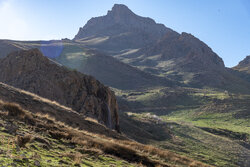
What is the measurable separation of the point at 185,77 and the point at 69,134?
616ft

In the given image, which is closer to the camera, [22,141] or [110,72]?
[22,141]

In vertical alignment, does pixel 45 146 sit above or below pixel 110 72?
below

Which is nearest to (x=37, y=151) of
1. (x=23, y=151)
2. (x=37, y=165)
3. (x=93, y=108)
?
(x=23, y=151)

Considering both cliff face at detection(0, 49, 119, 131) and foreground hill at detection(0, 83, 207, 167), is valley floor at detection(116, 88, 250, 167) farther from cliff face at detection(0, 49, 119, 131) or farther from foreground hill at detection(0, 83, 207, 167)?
foreground hill at detection(0, 83, 207, 167)

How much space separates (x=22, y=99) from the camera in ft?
65.4

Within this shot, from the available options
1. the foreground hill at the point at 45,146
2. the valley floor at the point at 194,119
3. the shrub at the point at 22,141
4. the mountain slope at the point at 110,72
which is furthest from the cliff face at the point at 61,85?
the mountain slope at the point at 110,72

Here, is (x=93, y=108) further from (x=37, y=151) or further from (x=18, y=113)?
(x=37, y=151)

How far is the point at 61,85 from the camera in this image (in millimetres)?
32531

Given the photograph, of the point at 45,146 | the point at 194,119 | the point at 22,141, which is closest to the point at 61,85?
the point at 45,146

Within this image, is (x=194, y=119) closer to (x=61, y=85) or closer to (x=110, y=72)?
(x=61, y=85)

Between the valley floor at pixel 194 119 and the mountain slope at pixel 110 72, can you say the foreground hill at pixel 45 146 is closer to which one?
the valley floor at pixel 194 119

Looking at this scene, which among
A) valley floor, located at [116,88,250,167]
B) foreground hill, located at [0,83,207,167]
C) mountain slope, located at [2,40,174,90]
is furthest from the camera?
mountain slope, located at [2,40,174,90]

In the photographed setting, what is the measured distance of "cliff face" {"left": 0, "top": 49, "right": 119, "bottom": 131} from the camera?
101 feet

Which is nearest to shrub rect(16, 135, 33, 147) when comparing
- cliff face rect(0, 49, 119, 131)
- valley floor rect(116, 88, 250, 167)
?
cliff face rect(0, 49, 119, 131)
